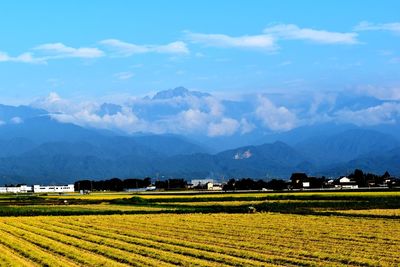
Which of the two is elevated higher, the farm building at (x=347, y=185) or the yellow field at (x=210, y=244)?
the farm building at (x=347, y=185)

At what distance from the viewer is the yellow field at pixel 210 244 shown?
904 inches

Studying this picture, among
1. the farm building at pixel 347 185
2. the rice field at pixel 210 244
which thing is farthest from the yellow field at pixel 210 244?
the farm building at pixel 347 185

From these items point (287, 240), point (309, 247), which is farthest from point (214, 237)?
point (309, 247)

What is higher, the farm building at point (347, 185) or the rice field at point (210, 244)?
the farm building at point (347, 185)

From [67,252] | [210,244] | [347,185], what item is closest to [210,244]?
[210,244]

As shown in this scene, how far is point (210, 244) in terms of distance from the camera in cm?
2805

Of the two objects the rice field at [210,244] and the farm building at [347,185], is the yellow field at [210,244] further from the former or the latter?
the farm building at [347,185]

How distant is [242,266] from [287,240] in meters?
8.23

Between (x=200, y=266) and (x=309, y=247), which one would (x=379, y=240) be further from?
(x=200, y=266)

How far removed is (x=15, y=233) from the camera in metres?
36.8

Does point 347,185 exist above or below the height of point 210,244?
above

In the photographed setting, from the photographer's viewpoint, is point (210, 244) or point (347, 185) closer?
point (210, 244)

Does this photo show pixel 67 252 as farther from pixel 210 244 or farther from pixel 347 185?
pixel 347 185

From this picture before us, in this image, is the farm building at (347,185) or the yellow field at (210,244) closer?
the yellow field at (210,244)
